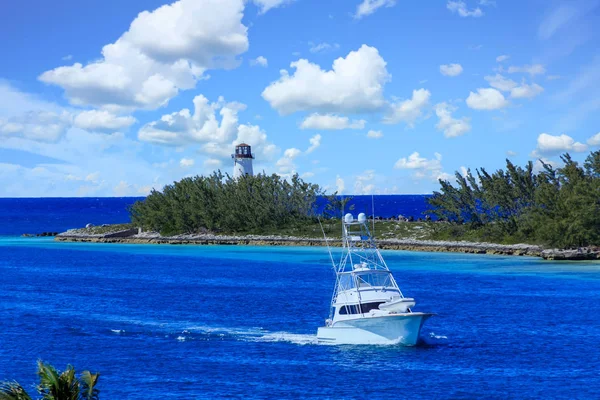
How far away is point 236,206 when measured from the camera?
121m

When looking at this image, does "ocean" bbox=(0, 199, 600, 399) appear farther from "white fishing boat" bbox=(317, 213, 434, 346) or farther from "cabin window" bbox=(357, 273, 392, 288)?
"cabin window" bbox=(357, 273, 392, 288)

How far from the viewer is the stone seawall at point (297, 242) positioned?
3517 inches

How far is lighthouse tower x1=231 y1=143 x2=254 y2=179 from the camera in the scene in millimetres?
→ 128250

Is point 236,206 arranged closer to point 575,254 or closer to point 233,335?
point 575,254

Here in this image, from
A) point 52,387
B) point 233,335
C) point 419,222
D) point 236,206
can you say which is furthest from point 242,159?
point 52,387

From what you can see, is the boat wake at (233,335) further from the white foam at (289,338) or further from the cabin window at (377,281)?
the cabin window at (377,281)

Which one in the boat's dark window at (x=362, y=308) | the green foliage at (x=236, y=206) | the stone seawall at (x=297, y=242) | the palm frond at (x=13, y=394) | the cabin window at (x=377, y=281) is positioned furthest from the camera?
the green foliage at (x=236, y=206)

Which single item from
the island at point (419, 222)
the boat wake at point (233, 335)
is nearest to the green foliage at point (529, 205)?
the island at point (419, 222)

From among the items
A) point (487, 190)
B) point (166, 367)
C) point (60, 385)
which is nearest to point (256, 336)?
point (166, 367)

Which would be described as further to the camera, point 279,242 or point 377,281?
point 279,242

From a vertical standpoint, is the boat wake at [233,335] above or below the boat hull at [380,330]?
below

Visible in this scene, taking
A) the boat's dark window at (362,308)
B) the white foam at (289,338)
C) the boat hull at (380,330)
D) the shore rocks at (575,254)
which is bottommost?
the white foam at (289,338)

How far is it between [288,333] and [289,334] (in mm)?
349

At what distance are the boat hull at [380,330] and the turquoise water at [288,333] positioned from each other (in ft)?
2.12
